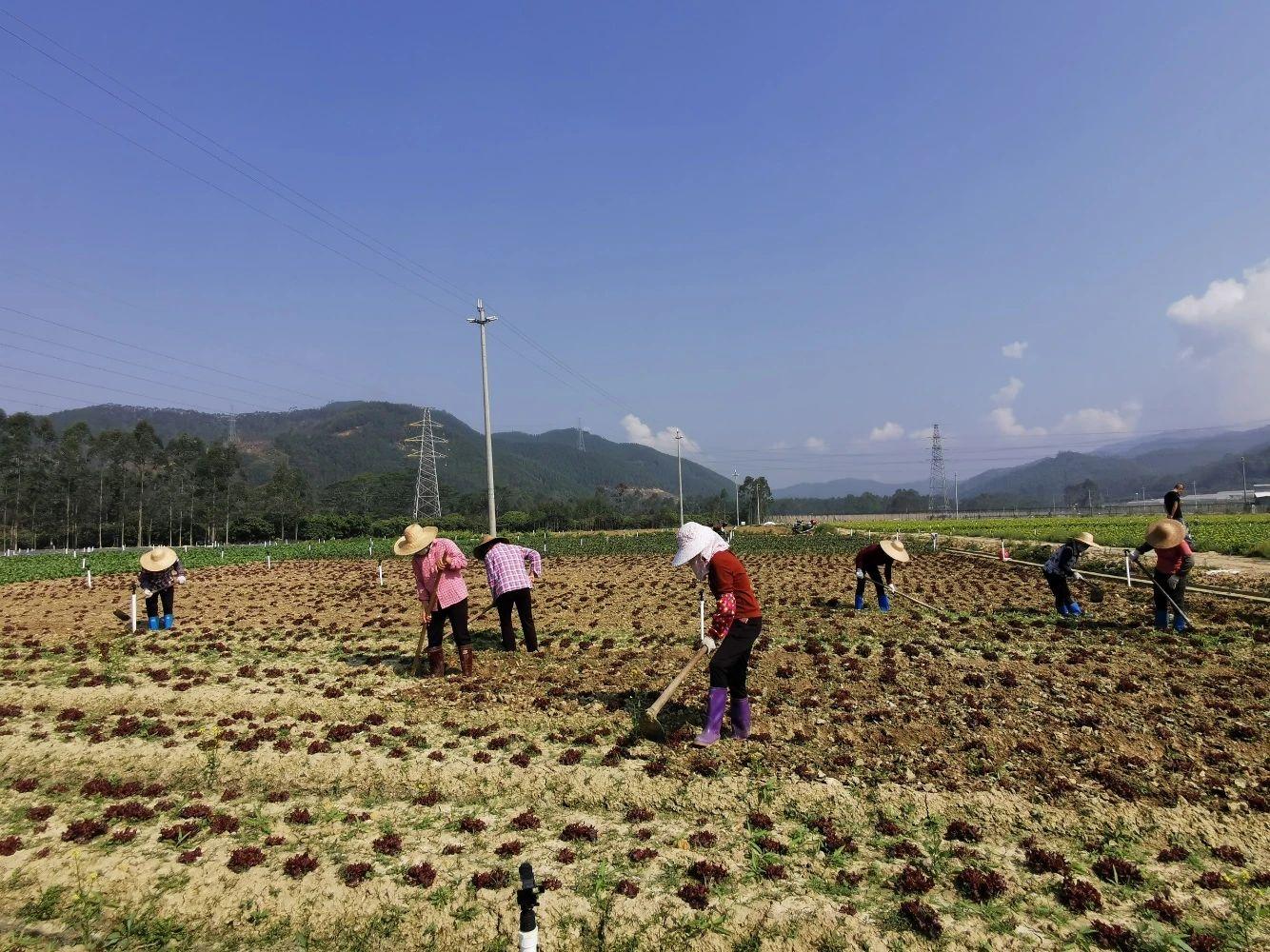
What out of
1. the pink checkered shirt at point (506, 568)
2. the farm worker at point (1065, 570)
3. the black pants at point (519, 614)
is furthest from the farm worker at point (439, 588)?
the farm worker at point (1065, 570)

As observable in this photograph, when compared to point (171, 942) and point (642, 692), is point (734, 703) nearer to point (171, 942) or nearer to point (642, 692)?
point (642, 692)

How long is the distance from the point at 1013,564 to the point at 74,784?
1039 inches

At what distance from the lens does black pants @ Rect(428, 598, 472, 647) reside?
10141 millimetres

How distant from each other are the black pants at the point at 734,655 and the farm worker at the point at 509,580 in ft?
15.1

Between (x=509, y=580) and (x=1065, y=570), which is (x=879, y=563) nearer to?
(x=1065, y=570)

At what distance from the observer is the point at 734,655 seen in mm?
7047

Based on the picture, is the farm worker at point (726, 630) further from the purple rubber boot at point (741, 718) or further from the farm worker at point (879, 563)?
the farm worker at point (879, 563)

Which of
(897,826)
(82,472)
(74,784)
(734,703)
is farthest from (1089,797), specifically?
(82,472)

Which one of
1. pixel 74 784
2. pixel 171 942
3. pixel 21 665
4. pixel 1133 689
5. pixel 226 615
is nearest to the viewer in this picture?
pixel 171 942

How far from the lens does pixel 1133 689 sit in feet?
27.0

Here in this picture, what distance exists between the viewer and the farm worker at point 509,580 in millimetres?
11148

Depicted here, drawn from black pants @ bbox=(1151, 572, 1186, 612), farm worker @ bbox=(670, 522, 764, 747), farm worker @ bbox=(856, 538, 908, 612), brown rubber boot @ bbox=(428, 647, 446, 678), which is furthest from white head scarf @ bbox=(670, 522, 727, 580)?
black pants @ bbox=(1151, 572, 1186, 612)

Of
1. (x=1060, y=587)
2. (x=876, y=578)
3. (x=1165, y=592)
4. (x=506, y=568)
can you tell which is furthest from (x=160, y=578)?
(x=1165, y=592)

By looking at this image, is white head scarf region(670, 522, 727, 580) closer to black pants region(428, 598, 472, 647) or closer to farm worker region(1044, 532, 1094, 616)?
black pants region(428, 598, 472, 647)
